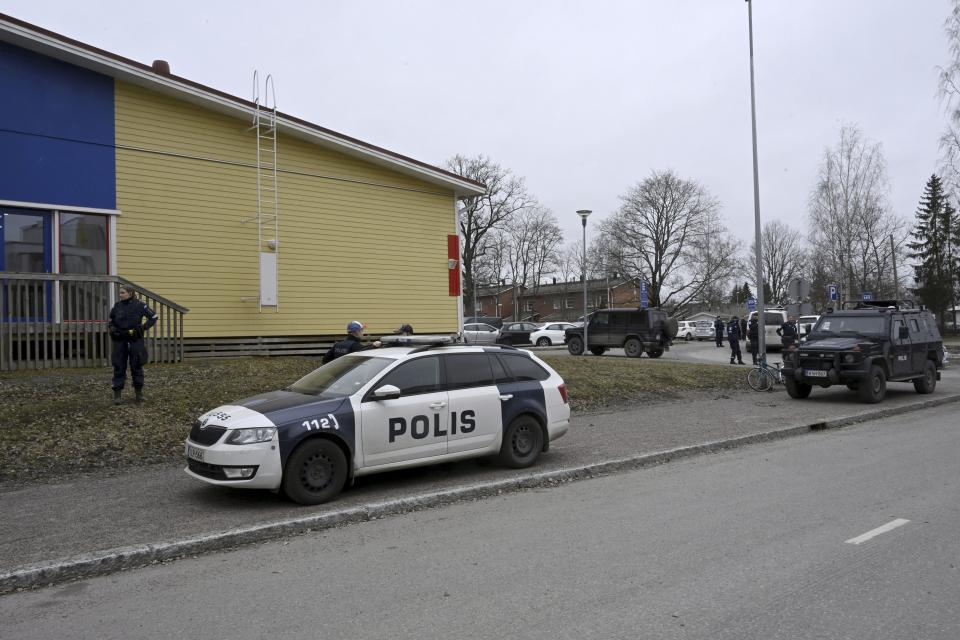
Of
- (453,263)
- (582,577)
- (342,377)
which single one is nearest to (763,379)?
(453,263)

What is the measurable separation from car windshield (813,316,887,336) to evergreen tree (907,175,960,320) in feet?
142

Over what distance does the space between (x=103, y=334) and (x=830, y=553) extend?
12.1 meters

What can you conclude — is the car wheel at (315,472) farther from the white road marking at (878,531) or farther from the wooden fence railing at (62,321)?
the wooden fence railing at (62,321)

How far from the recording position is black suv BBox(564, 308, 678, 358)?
2620 cm

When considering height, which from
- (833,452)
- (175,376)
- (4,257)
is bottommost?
(833,452)

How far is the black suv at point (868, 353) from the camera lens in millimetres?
14156

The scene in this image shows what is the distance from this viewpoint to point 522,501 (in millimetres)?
7023

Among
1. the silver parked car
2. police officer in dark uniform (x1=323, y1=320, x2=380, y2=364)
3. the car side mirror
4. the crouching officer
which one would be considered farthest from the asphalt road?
the silver parked car

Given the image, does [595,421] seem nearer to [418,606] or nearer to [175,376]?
[175,376]

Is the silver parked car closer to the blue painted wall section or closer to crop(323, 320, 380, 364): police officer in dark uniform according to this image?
the blue painted wall section

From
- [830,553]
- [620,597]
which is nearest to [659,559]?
[620,597]

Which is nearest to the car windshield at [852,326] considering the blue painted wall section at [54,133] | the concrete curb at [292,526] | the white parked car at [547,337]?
the concrete curb at [292,526]

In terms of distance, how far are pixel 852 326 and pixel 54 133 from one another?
16.9m

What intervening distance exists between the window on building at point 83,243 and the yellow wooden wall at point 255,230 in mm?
335
